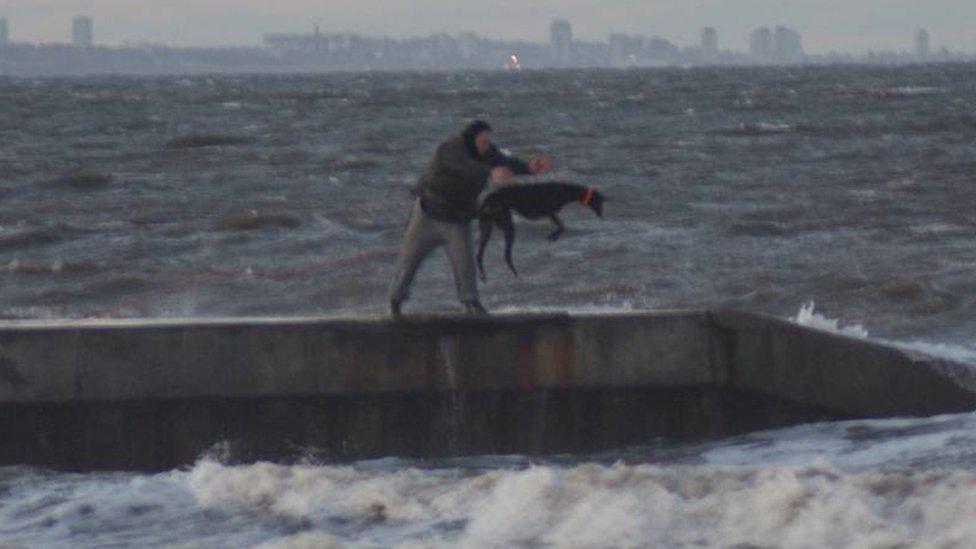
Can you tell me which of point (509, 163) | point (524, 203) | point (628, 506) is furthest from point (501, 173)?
point (628, 506)

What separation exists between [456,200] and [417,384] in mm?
1239

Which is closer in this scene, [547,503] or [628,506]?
[628,506]

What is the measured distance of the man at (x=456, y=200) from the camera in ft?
42.7

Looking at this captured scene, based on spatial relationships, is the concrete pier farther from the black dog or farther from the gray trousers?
the black dog

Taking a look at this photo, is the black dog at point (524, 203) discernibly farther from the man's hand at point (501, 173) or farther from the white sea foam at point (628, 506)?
the white sea foam at point (628, 506)

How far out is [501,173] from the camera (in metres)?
12.9

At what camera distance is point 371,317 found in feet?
45.4

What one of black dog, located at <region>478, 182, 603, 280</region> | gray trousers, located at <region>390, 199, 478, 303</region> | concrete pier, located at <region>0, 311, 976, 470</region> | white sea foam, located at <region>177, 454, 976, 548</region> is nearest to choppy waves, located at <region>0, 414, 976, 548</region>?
white sea foam, located at <region>177, 454, 976, 548</region>

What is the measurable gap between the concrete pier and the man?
35cm

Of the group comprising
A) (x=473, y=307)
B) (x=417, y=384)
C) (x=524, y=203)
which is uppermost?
(x=524, y=203)

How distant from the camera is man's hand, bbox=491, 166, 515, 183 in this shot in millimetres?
12922

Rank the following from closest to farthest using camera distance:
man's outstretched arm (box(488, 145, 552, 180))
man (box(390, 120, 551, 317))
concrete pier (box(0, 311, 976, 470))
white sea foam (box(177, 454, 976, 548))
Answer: white sea foam (box(177, 454, 976, 548)) → man's outstretched arm (box(488, 145, 552, 180)) → man (box(390, 120, 551, 317)) → concrete pier (box(0, 311, 976, 470))

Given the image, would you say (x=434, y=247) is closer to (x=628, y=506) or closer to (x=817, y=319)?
(x=628, y=506)

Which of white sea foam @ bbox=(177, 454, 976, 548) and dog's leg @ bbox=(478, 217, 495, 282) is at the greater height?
dog's leg @ bbox=(478, 217, 495, 282)
